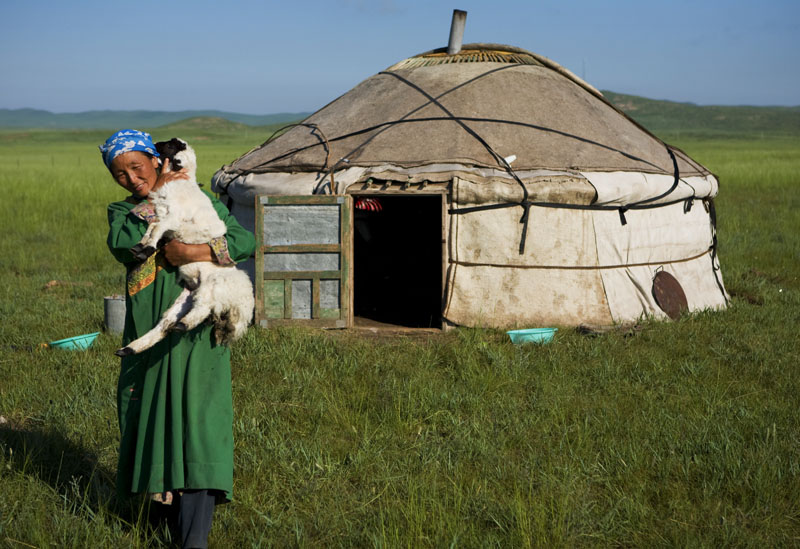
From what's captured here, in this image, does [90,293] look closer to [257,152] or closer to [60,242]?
[257,152]

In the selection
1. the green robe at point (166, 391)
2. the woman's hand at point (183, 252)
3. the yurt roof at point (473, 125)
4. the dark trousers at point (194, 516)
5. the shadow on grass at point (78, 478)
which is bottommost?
the shadow on grass at point (78, 478)

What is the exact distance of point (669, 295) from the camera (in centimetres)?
652

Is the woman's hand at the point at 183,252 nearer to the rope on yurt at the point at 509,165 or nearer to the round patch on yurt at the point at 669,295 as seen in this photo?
the rope on yurt at the point at 509,165

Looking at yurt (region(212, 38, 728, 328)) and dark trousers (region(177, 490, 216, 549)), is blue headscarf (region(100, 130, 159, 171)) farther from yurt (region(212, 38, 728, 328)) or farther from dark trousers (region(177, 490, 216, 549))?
yurt (region(212, 38, 728, 328))

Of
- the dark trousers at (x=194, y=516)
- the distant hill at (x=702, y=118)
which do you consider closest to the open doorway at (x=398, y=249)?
the dark trousers at (x=194, y=516)

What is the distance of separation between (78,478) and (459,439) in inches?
66.7

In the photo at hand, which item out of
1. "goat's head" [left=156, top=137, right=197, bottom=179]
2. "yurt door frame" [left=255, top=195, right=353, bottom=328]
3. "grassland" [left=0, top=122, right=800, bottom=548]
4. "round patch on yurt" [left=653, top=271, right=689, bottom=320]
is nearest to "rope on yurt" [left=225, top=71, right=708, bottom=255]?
"yurt door frame" [left=255, top=195, right=353, bottom=328]

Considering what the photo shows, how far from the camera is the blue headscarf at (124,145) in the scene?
2512mm

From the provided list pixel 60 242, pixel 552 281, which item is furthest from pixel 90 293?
pixel 552 281

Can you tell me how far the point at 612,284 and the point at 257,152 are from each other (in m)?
3.34

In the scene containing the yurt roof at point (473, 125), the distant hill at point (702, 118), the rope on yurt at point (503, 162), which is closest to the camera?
the rope on yurt at point (503, 162)

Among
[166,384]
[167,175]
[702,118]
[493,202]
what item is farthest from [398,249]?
[702,118]

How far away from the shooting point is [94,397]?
4270 millimetres

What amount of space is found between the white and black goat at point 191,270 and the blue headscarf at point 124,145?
0.23ft
